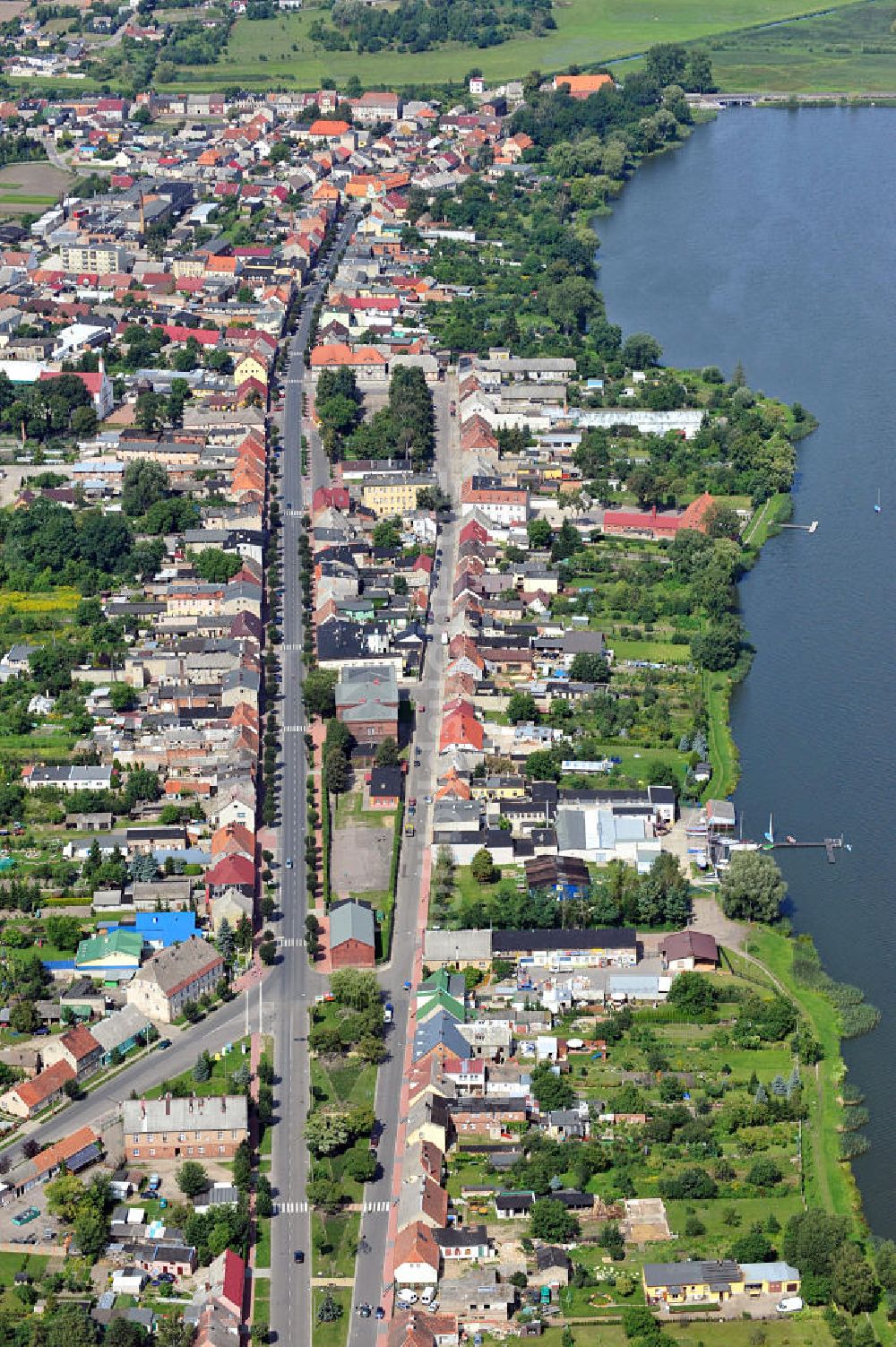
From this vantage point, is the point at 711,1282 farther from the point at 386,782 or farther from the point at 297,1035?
the point at 386,782

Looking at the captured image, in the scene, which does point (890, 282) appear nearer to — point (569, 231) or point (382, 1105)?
point (569, 231)

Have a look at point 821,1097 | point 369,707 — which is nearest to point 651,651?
point 369,707

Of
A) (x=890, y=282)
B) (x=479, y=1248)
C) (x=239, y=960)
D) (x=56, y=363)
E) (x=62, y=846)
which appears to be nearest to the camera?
(x=479, y=1248)

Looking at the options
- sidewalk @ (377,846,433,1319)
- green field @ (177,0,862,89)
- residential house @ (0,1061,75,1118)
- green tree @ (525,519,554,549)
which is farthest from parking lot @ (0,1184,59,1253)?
green field @ (177,0,862,89)

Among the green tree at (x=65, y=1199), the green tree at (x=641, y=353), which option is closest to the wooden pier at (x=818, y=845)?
the green tree at (x=65, y=1199)

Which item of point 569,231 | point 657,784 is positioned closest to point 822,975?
point 657,784

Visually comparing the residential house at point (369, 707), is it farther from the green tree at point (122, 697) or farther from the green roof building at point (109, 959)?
the green roof building at point (109, 959)
